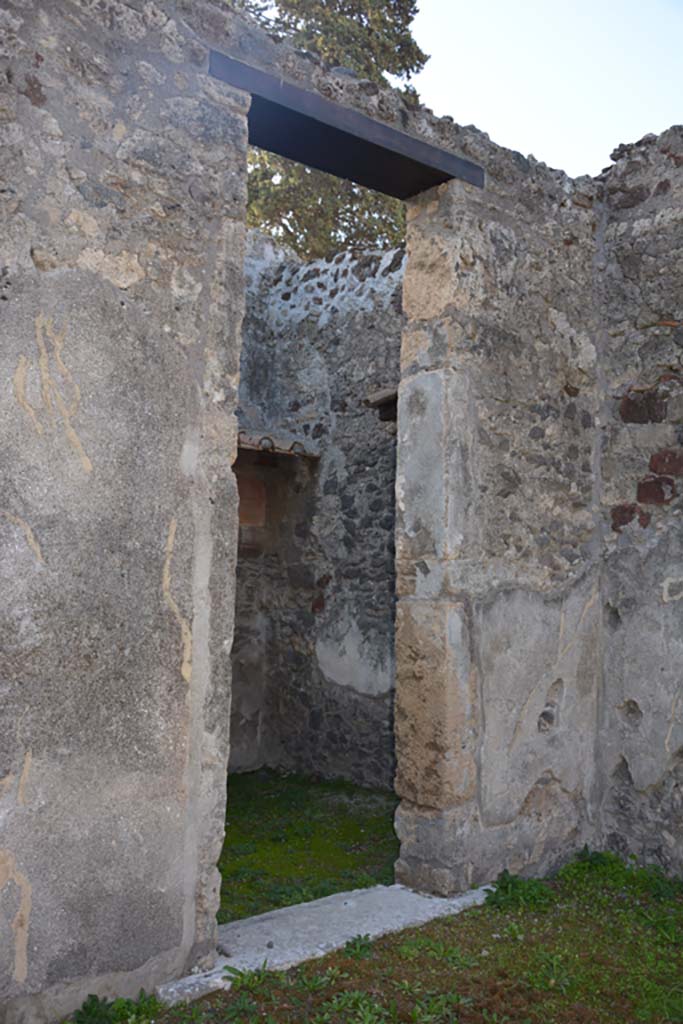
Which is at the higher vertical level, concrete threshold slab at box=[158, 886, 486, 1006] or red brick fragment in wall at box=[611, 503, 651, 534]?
red brick fragment in wall at box=[611, 503, 651, 534]

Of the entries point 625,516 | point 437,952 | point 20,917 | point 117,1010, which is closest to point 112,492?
point 20,917

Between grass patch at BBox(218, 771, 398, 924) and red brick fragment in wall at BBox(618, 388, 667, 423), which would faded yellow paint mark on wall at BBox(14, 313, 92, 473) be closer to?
grass patch at BBox(218, 771, 398, 924)

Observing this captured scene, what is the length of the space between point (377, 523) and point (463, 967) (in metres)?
3.94

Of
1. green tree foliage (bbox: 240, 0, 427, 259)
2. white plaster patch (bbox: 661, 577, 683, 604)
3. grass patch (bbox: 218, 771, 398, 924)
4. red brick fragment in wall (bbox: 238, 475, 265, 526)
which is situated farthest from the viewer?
green tree foliage (bbox: 240, 0, 427, 259)

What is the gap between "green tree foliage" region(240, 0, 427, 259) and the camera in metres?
Answer: 11.7

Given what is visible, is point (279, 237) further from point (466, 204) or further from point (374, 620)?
point (466, 204)

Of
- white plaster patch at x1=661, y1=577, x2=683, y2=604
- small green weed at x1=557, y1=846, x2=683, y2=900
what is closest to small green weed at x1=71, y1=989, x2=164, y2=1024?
small green weed at x1=557, y1=846, x2=683, y2=900

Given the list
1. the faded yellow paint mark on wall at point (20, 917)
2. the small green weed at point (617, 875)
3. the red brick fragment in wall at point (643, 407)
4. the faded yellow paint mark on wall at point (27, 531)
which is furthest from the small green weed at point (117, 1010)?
the red brick fragment in wall at point (643, 407)

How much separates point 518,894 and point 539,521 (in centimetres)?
163

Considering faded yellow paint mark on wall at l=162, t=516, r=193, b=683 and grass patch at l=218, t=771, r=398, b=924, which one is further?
grass patch at l=218, t=771, r=398, b=924

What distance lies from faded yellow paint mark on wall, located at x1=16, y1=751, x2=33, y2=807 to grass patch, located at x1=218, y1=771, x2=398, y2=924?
1.70m

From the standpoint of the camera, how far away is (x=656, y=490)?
4391 millimetres

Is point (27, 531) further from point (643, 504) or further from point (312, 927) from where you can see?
point (643, 504)

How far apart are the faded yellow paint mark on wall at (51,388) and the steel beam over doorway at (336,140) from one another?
117 cm
